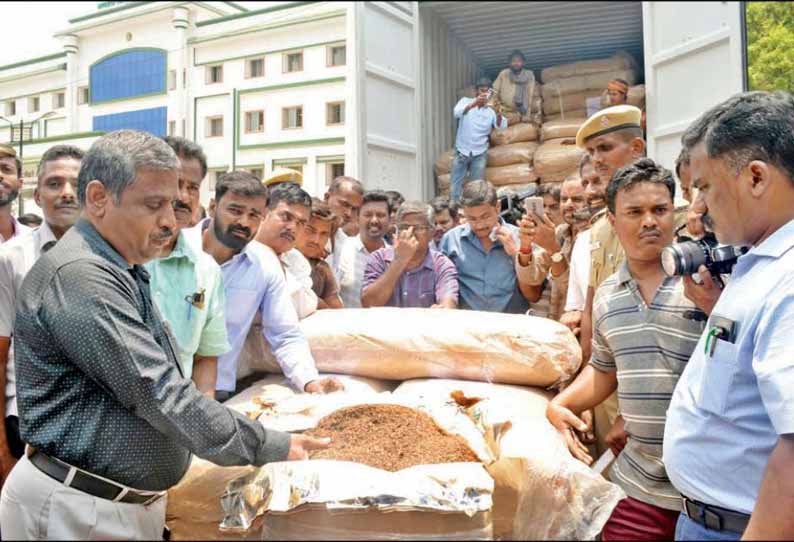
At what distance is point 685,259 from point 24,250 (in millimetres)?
1628

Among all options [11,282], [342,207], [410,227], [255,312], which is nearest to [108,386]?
[11,282]

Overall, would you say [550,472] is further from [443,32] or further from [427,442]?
[443,32]

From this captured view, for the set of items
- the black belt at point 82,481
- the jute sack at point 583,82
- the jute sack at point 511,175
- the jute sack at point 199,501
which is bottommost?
the jute sack at point 199,501

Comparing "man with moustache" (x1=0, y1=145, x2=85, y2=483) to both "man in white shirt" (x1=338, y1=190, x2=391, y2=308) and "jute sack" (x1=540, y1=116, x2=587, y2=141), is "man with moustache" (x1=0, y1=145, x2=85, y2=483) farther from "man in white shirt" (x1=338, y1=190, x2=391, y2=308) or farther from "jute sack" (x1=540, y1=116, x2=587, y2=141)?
"jute sack" (x1=540, y1=116, x2=587, y2=141)

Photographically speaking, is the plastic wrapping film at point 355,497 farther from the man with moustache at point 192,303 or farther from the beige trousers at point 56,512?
the man with moustache at point 192,303

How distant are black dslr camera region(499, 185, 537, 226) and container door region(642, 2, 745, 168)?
62 cm

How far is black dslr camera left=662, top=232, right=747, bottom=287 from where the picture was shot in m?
1.37

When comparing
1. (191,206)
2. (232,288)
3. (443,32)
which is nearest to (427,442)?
(232,288)

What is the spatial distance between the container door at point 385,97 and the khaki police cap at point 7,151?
1186mm

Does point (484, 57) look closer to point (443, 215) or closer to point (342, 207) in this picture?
point (342, 207)

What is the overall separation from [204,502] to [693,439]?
1091 mm

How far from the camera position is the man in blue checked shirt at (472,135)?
288cm

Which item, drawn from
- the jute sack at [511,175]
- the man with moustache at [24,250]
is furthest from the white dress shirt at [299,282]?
the jute sack at [511,175]

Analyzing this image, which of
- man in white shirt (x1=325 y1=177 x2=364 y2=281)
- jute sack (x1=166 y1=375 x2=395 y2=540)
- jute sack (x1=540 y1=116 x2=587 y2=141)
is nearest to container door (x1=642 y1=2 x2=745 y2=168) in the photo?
jute sack (x1=540 y1=116 x2=587 y2=141)
